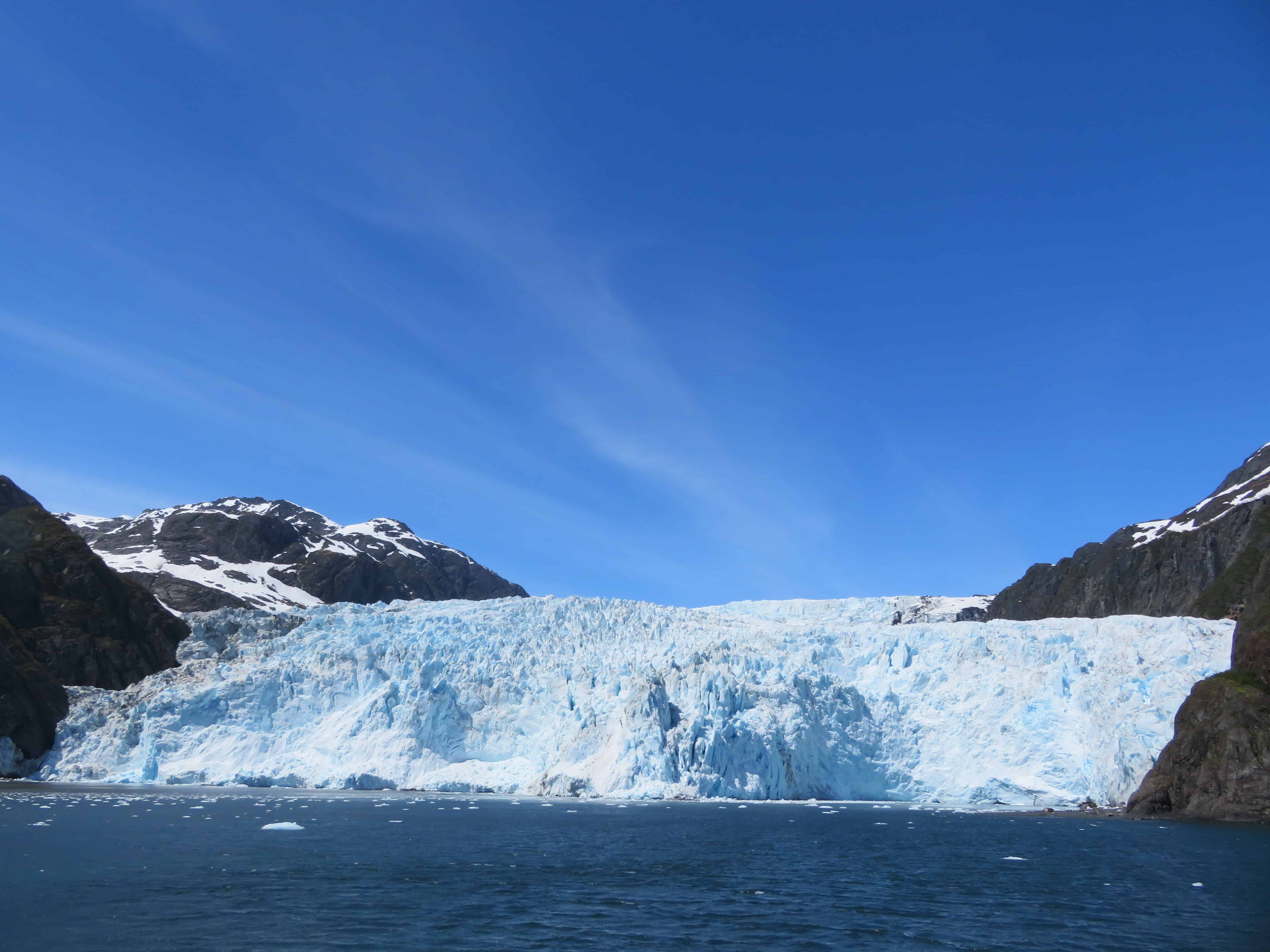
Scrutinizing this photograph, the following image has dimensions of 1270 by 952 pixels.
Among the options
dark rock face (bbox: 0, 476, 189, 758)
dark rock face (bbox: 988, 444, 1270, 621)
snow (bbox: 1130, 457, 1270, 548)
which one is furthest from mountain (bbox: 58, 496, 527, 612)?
snow (bbox: 1130, 457, 1270, 548)

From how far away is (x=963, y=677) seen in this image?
47.1 meters

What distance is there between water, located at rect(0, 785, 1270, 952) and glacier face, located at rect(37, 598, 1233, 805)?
8.79m

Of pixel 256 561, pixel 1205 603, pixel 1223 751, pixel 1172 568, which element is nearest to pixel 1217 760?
pixel 1223 751

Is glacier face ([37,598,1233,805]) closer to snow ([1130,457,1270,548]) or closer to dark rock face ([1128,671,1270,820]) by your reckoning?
dark rock face ([1128,671,1270,820])

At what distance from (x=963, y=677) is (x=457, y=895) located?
3533 centimetres

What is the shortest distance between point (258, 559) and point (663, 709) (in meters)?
102

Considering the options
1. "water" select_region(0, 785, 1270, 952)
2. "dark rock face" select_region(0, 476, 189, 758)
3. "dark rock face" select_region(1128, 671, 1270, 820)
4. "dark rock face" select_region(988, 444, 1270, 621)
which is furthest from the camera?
"dark rock face" select_region(988, 444, 1270, 621)

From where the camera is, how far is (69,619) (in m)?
60.9

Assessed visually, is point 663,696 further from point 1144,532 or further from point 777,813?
point 1144,532

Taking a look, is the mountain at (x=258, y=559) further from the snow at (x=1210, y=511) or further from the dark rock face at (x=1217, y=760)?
the dark rock face at (x=1217, y=760)

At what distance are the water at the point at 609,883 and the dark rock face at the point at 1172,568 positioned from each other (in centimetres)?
4308

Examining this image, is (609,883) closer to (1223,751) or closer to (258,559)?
(1223,751)

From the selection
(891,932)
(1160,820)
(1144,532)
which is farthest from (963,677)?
(1144,532)

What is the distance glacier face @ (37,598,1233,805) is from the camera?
138ft
